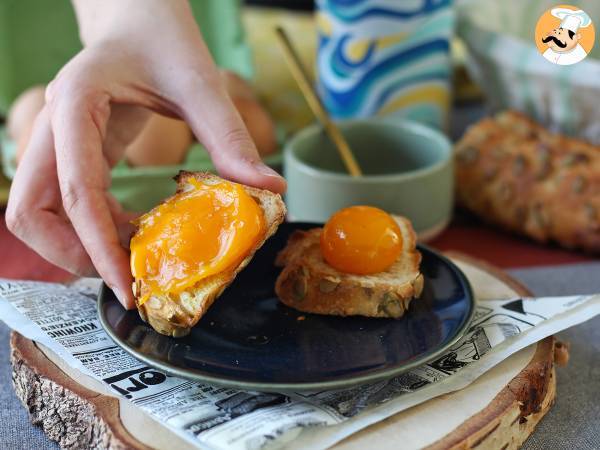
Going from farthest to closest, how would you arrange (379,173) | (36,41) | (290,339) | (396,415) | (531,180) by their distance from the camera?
1. (36,41)
2. (379,173)
3. (531,180)
4. (290,339)
5. (396,415)

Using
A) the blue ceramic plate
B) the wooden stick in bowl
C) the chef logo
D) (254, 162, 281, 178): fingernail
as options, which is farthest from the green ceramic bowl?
the chef logo

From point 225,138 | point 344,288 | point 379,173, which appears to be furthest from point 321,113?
point 344,288

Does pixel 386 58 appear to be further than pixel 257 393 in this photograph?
Yes

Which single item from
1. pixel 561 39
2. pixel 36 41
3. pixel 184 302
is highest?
pixel 561 39

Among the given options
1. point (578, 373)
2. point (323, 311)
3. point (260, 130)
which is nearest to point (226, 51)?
point (260, 130)

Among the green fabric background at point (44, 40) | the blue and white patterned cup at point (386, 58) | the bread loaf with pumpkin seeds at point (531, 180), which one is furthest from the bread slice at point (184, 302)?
the green fabric background at point (44, 40)

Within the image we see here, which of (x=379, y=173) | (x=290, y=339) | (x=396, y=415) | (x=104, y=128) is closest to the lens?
(x=396, y=415)

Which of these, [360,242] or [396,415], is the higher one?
[360,242]

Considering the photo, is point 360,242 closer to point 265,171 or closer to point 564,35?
point 265,171

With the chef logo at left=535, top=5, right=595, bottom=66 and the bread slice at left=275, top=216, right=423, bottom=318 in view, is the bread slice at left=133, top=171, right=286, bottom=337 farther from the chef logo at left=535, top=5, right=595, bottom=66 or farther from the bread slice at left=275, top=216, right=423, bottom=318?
the chef logo at left=535, top=5, right=595, bottom=66
